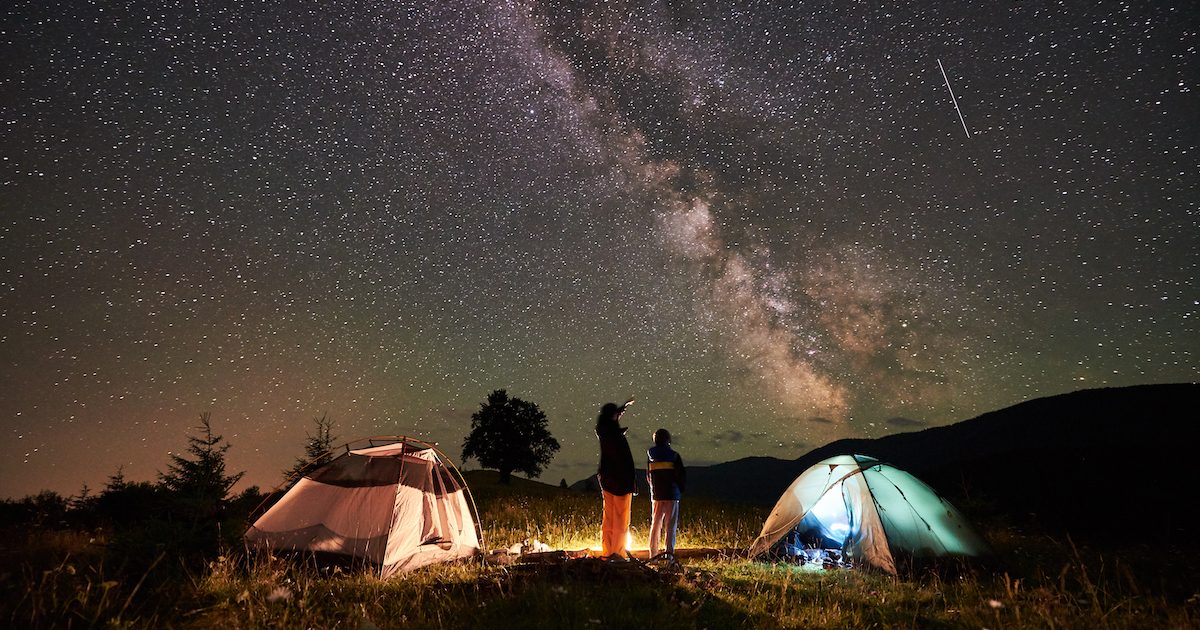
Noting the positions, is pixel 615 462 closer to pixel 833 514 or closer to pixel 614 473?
pixel 614 473

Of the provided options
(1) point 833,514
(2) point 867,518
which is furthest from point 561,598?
(1) point 833,514

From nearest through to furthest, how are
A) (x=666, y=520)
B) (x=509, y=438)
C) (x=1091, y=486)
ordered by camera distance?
1. (x=666, y=520)
2. (x=1091, y=486)
3. (x=509, y=438)

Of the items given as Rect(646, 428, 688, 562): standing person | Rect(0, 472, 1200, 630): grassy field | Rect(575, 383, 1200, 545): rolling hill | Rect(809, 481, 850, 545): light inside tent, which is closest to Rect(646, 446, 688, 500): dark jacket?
Rect(646, 428, 688, 562): standing person

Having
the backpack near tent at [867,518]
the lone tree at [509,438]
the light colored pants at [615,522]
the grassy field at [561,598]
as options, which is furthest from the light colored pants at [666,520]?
the lone tree at [509,438]

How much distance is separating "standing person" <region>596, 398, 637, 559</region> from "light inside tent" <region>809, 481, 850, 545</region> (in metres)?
3.94

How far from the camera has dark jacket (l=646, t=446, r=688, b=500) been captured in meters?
9.26

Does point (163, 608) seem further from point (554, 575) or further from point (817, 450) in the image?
point (817, 450)

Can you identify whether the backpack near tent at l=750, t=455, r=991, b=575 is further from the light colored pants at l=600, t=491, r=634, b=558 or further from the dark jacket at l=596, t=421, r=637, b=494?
the dark jacket at l=596, t=421, r=637, b=494

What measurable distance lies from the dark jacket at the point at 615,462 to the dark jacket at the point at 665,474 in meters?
0.37

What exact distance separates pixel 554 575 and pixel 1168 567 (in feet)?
38.1

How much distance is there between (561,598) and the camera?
5.59 m

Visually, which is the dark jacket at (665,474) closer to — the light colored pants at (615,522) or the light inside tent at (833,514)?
the light colored pants at (615,522)

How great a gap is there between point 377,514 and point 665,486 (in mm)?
4594

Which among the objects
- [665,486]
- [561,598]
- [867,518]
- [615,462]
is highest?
[615,462]
